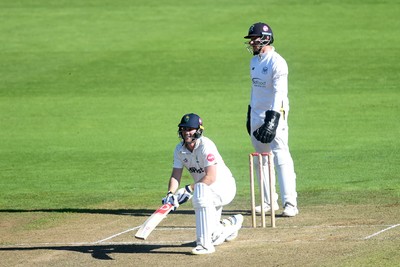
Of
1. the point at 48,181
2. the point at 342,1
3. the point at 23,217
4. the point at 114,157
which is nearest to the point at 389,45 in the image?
the point at 342,1

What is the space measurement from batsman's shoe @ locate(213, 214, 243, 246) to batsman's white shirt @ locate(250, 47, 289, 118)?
1.80 m

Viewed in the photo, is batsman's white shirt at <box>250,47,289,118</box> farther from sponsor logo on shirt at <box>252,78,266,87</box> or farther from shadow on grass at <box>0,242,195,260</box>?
shadow on grass at <box>0,242,195,260</box>

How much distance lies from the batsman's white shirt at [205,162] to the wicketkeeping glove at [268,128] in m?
1.20

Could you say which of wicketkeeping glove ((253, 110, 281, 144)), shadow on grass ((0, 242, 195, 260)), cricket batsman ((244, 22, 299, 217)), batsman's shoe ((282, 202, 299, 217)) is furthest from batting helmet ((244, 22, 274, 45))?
shadow on grass ((0, 242, 195, 260))

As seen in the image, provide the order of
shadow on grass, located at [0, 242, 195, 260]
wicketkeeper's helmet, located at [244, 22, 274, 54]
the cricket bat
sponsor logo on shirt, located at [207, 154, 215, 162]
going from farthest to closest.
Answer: wicketkeeper's helmet, located at [244, 22, 274, 54] → sponsor logo on shirt, located at [207, 154, 215, 162] → shadow on grass, located at [0, 242, 195, 260] → the cricket bat

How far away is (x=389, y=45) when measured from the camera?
28750mm

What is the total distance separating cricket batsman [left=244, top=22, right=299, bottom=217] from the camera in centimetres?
1233

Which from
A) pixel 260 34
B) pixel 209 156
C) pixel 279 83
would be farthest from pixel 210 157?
pixel 260 34

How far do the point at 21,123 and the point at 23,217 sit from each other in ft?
29.2

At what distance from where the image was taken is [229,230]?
10.9m

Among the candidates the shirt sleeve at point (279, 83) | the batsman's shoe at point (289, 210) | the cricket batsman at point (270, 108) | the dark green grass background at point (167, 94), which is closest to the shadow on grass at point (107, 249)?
the batsman's shoe at point (289, 210)

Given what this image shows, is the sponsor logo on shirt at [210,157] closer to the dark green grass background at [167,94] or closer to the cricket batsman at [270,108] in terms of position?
the cricket batsman at [270,108]

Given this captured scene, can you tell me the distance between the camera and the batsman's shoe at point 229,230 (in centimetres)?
1079

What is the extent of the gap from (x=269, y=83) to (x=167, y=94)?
12.1 metres
